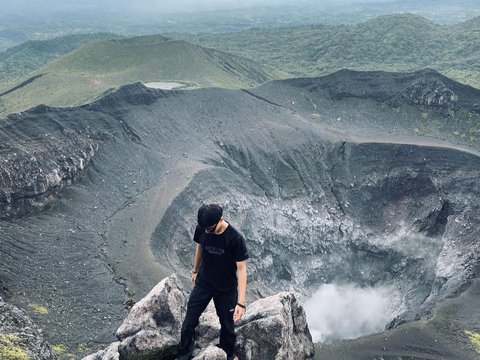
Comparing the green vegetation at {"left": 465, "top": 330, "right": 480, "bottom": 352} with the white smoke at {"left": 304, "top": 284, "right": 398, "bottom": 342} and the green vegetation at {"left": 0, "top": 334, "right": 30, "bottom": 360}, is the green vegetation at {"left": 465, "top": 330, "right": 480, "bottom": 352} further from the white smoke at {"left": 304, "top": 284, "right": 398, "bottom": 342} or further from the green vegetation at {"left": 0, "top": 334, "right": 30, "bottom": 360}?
the green vegetation at {"left": 0, "top": 334, "right": 30, "bottom": 360}

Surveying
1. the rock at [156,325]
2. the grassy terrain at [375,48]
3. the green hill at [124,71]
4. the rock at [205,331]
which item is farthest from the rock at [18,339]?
the grassy terrain at [375,48]

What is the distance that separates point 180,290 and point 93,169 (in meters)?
27.4

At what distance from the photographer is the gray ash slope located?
3203 cm

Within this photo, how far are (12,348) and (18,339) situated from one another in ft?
3.21

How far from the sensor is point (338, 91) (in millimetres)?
63438

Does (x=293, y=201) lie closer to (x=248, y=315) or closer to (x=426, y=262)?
(x=426, y=262)

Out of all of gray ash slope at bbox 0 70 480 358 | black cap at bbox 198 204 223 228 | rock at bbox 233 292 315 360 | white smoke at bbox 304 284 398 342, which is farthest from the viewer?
white smoke at bbox 304 284 398 342

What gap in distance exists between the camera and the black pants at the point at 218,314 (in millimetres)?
13062

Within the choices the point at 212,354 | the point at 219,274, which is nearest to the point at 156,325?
the point at 212,354

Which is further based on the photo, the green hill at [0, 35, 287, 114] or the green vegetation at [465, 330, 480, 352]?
the green hill at [0, 35, 287, 114]

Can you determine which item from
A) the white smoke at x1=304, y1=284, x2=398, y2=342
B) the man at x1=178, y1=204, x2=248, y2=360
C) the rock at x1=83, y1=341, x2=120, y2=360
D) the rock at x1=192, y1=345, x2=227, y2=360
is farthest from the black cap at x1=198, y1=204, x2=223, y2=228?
the white smoke at x1=304, y1=284, x2=398, y2=342

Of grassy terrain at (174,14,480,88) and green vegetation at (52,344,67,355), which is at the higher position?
grassy terrain at (174,14,480,88)

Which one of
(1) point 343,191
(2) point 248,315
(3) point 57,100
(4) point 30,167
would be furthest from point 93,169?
(3) point 57,100

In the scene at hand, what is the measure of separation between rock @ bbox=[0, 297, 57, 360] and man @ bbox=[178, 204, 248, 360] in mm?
4658
